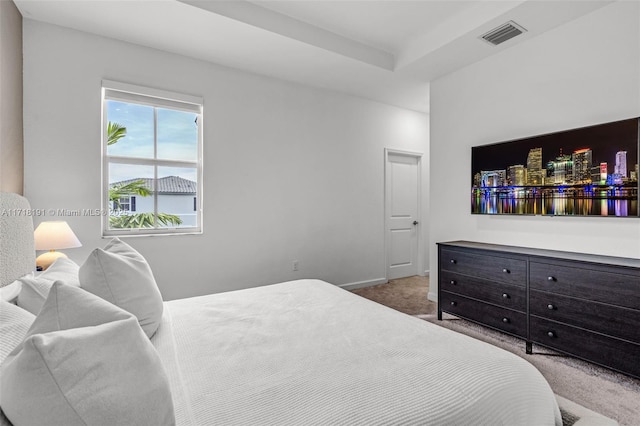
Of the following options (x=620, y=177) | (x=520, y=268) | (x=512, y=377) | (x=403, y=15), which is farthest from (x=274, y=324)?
(x=403, y=15)

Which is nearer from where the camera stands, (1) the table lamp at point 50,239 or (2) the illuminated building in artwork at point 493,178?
(1) the table lamp at point 50,239

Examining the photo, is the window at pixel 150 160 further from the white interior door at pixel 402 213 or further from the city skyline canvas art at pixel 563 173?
the city skyline canvas art at pixel 563 173

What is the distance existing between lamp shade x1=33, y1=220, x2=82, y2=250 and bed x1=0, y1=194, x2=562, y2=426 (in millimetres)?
810

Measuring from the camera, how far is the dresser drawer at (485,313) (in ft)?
8.49

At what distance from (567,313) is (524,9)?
2273 mm

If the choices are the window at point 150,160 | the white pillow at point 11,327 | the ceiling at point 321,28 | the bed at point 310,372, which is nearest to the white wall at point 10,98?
the ceiling at point 321,28

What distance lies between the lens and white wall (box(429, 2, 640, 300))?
2412 millimetres

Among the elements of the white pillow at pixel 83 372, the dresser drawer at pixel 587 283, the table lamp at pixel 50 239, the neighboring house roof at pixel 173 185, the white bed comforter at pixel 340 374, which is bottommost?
the white bed comforter at pixel 340 374

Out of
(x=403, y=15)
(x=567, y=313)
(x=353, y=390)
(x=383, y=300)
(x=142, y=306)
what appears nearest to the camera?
(x=353, y=390)

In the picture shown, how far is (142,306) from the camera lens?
138 cm

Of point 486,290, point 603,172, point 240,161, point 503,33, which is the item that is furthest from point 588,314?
point 240,161

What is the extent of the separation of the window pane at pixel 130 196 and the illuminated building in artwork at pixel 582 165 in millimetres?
3698

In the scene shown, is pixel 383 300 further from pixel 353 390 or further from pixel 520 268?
pixel 353 390

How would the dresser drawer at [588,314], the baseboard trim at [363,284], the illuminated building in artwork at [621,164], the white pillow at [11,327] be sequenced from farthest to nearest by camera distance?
1. the baseboard trim at [363,284]
2. the illuminated building in artwork at [621,164]
3. the dresser drawer at [588,314]
4. the white pillow at [11,327]
